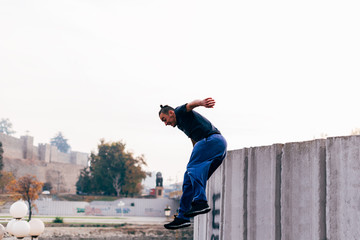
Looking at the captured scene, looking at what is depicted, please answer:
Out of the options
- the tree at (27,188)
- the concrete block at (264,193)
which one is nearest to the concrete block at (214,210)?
the concrete block at (264,193)

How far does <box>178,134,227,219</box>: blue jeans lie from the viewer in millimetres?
4195

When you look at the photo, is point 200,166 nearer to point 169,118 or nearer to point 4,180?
point 169,118

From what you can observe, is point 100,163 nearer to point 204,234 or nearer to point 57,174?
point 57,174

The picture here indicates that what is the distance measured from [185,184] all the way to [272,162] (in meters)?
1.23

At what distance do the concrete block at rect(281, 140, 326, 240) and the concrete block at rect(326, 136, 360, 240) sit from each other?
12cm

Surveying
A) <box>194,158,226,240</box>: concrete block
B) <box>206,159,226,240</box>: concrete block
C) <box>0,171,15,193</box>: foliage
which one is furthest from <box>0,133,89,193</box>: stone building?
<box>206,159,226,240</box>: concrete block

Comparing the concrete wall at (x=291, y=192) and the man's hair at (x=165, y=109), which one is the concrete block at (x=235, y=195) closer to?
the concrete wall at (x=291, y=192)

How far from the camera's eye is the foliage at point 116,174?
73000 millimetres

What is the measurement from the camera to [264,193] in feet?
16.8

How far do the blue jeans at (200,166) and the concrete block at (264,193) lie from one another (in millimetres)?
933

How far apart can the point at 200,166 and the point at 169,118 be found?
593 millimetres

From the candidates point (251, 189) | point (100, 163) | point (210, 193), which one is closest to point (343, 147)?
point (251, 189)

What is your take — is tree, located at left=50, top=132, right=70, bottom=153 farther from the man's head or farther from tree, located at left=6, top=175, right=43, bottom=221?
the man's head

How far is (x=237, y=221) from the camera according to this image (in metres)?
5.58
